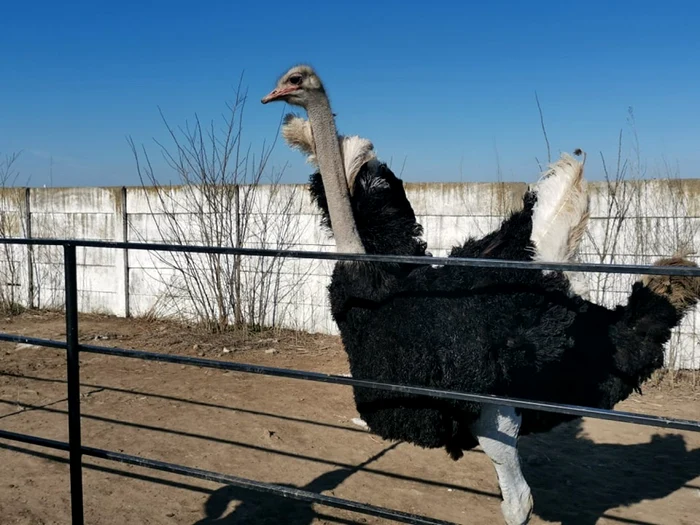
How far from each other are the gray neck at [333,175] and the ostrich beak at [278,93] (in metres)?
0.11

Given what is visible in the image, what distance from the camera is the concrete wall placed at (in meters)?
6.14

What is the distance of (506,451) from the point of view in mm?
2857

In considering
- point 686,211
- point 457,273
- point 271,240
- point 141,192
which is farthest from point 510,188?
point 141,192

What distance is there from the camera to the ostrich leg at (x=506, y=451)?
9.06 ft

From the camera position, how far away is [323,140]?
9.13 ft

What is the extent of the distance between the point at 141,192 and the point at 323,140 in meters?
6.43

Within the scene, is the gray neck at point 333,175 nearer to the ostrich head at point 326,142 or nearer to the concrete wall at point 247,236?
the ostrich head at point 326,142

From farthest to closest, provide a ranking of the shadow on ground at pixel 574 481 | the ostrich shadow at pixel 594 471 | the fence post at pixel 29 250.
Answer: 1. the fence post at pixel 29 250
2. the ostrich shadow at pixel 594 471
3. the shadow on ground at pixel 574 481

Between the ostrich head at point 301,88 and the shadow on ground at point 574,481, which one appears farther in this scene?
the shadow on ground at point 574,481

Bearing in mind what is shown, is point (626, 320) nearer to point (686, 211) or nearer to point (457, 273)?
point (457, 273)

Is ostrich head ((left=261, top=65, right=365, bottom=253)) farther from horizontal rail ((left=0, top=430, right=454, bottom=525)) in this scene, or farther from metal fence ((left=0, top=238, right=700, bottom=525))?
horizontal rail ((left=0, top=430, right=454, bottom=525))

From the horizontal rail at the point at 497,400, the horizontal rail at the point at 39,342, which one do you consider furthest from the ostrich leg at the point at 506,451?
the horizontal rail at the point at 39,342

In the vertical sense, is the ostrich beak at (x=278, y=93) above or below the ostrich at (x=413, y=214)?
above

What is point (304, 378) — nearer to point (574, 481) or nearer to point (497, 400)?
point (497, 400)
